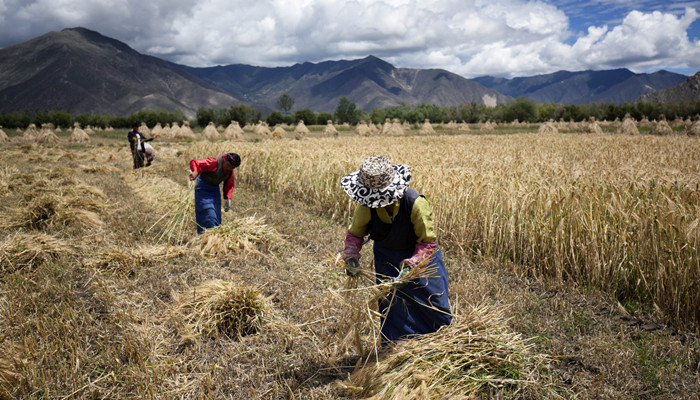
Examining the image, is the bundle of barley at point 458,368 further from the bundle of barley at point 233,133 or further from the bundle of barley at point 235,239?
the bundle of barley at point 233,133

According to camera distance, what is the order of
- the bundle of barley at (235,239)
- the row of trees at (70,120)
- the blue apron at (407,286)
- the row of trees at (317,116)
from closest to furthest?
the blue apron at (407,286), the bundle of barley at (235,239), the row of trees at (70,120), the row of trees at (317,116)

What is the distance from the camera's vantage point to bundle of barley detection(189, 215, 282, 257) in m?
5.18

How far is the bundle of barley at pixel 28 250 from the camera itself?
4471 millimetres

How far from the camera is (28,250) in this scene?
15.5 feet

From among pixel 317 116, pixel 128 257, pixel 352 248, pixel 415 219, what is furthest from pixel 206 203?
pixel 317 116

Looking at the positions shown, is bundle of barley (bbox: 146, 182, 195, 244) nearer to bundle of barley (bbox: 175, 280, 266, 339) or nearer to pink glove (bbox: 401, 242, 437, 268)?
bundle of barley (bbox: 175, 280, 266, 339)

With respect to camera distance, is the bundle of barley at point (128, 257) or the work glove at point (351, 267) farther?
the bundle of barley at point (128, 257)

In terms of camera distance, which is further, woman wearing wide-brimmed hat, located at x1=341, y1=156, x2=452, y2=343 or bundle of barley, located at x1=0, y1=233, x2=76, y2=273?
bundle of barley, located at x1=0, y1=233, x2=76, y2=273

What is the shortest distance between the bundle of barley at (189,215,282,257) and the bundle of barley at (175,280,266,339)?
60.6 inches

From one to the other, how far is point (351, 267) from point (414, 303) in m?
0.70

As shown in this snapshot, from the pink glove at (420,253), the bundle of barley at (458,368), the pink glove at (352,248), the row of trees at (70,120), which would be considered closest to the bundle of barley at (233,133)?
the pink glove at (352,248)

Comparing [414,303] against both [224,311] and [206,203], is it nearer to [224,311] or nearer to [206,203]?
[224,311]

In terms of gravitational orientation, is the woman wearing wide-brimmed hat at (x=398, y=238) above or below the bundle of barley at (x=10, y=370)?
above

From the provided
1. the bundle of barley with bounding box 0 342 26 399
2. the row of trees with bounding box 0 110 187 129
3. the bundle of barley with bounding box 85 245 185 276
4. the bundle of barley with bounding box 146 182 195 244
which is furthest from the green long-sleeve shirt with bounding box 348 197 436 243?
the row of trees with bounding box 0 110 187 129
